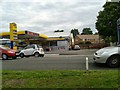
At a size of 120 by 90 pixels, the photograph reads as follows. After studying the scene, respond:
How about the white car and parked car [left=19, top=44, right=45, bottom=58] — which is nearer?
the white car

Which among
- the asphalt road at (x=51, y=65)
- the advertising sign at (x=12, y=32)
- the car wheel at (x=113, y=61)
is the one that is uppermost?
the advertising sign at (x=12, y=32)

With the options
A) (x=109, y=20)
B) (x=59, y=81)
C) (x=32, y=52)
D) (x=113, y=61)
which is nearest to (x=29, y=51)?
(x=32, y=52)

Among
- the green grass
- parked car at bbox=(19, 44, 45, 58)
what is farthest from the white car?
parked car at bbox=(19, 44, 45, 58)

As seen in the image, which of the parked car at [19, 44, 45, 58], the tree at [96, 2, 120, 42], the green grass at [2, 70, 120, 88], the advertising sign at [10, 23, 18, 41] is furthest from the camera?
the tree at [96, 2, 120, 42]

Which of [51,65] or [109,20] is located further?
[109,20]

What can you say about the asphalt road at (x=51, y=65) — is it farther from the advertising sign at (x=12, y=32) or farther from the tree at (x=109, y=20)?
the tree at (x=109, y=20)

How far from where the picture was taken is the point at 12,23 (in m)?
32.9

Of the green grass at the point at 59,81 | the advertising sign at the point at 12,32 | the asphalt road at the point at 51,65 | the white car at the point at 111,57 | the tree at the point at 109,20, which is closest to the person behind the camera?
the green grass at the point at 59,81

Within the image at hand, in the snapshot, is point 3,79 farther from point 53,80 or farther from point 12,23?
point 12,23

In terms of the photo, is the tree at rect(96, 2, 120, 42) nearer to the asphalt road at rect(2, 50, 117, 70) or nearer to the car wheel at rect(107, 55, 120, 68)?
the asphalt road at rect(2, 50, 117, 70)

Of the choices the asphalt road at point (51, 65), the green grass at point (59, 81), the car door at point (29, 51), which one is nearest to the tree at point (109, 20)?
the car door at point (29, 51)

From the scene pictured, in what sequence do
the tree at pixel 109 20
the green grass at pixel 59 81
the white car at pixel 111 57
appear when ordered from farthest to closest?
the tree at pixel 109 20 → the white car at pixel 111 57 → the green grass at pixel 59 81

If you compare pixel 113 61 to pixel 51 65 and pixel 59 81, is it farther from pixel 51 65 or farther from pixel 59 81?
pixel 59 81

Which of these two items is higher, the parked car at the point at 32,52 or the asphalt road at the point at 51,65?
the parked car at the point at 32,52
